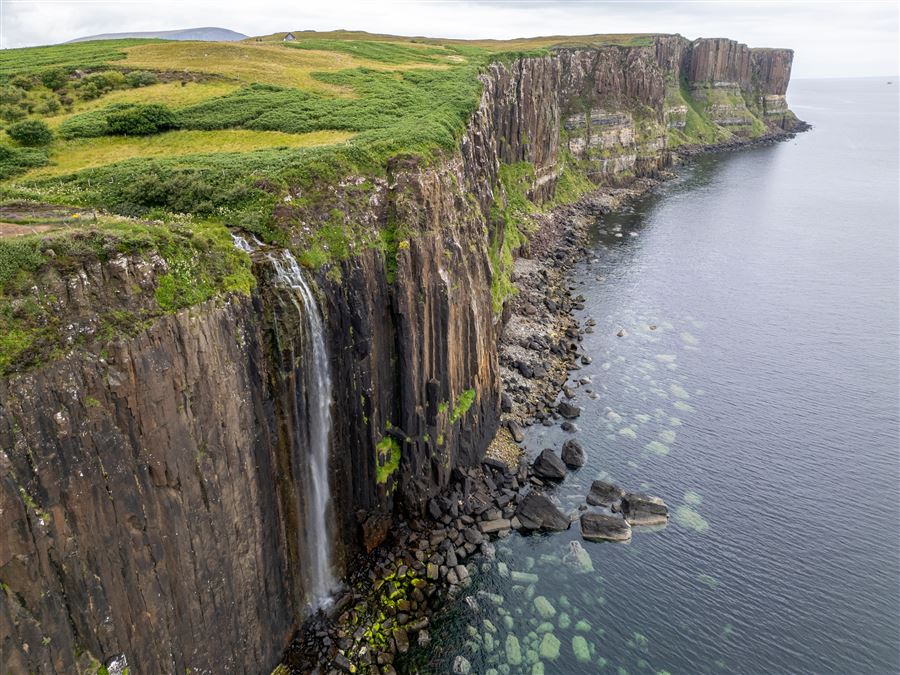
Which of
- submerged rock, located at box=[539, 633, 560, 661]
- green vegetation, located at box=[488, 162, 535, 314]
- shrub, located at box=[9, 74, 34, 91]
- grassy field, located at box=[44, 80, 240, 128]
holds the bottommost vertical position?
submerged rock, located at box=[539, 633, 560, 661]

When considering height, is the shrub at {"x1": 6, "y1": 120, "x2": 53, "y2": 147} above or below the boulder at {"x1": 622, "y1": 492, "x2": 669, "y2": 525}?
above

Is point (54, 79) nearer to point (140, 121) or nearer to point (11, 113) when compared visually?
point (11, 113)

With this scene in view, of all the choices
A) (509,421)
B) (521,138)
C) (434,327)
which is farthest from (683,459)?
(521,138)

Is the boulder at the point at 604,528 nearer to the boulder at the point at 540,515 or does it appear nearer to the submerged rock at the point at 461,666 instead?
the boulder at the point at 540,515

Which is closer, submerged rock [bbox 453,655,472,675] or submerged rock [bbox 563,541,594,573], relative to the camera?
submerged rock [bbox 453,655,472,675]

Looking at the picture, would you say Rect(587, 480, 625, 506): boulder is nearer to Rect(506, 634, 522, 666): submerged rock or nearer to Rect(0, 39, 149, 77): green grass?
Rect(506, 634, 522, 666): submerged rock

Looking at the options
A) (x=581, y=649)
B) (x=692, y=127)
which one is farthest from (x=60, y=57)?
(x=692, y=127)

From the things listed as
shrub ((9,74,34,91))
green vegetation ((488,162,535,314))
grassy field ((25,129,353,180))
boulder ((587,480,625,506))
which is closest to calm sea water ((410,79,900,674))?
boulder ((587,480,625,506))

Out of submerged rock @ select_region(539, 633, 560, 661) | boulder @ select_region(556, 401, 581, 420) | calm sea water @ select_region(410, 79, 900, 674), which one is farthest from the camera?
boulder @ select_region(556, 401, 581, 420)
